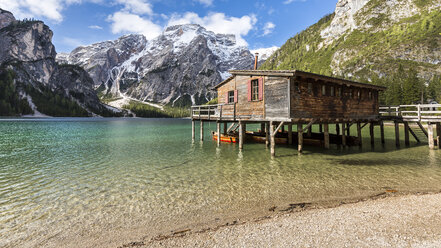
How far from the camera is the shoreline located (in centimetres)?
597

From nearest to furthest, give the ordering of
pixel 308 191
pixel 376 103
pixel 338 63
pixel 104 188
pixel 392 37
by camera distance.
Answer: pixel 308 191 → pixel 104 188 → pixel 376 103 → pixel 392 37 → pixel 338 63

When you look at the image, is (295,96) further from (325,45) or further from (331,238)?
(325,45)

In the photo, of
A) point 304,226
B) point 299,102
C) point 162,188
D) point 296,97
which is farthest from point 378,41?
point 162,188

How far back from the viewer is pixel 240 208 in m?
8.63

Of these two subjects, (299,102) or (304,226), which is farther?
(299,102)

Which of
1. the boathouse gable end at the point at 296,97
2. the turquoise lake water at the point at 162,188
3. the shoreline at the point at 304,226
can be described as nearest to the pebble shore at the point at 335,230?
the shoreline at the point at 304,226

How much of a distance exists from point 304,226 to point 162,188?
24.1 feet

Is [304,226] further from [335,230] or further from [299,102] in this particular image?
[299,102]

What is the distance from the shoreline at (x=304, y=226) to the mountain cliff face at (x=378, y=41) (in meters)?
132

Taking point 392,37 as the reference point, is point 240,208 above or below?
below

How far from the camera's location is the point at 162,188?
36.9 ft

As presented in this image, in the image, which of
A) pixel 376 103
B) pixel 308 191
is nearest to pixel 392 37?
pixel 376 103

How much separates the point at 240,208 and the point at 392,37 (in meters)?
182

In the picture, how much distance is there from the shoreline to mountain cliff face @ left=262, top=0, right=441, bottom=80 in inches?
5185
